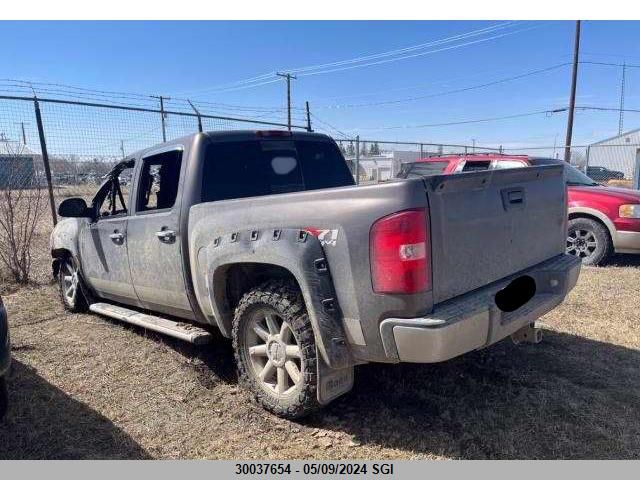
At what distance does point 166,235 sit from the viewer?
3660 millimetres

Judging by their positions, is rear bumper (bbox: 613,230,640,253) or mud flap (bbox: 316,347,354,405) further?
rear bumper (bbox: 613,230,640,253)

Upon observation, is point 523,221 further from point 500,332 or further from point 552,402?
point 552,402

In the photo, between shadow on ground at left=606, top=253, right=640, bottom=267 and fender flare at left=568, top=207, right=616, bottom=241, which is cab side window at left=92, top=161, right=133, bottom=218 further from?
shadow on ground at left=606, top=253, right=640, bottom=267

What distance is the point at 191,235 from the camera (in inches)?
136

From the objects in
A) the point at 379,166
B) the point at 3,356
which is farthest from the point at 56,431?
the point at 379,166

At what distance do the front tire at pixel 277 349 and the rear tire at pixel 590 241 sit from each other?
572cm

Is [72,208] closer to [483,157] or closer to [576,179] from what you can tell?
[483,157]

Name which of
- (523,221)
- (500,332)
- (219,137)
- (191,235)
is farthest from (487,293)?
(219,137)

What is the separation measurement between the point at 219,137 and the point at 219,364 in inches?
73.9

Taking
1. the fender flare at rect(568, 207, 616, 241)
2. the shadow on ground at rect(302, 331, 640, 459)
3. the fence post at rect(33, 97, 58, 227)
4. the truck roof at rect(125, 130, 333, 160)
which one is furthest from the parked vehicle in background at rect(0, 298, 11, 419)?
the fender flare at rect(568, 207, 616, 241)

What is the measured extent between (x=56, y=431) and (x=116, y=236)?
1.79 m

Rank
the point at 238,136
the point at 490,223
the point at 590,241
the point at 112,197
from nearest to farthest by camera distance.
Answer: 1. the point at 490,223
2. the point at 238,136
3. the point at 112,197
4. the point at 590,241

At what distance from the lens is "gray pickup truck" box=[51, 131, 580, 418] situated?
243 centimetres

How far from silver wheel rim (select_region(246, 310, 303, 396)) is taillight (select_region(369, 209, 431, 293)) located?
816 millimetres
